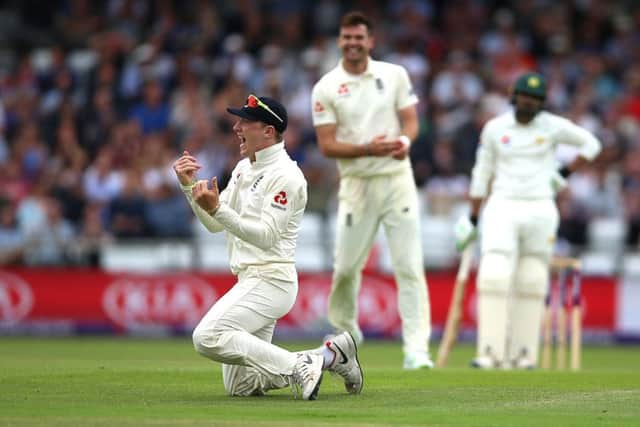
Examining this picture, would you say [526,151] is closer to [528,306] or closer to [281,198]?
[528,306]

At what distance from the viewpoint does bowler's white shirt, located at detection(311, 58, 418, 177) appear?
453 inches

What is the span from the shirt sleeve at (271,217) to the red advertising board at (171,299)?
31.5 ft

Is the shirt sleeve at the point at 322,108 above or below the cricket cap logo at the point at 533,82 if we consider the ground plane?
below

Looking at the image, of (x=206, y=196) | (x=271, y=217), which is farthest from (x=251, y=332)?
(x=206, y=196)

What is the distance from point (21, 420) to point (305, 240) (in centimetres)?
1135

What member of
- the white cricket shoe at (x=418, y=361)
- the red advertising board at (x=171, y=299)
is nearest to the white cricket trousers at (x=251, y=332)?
the white cricket shoe at (x=418, y=361)

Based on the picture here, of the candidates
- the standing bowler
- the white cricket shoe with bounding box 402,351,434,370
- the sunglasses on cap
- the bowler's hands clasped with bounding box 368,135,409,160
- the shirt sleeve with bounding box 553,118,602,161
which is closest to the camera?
the sunglasses on cap

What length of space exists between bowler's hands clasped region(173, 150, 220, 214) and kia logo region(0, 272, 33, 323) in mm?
11104

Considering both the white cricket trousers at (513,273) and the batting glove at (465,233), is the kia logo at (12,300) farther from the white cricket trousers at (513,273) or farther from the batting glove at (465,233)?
the white cricket trousers at (513,273)

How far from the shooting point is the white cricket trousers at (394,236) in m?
11.5

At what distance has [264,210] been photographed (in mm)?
8586

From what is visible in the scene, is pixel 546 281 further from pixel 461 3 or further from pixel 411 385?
pixel 461 3

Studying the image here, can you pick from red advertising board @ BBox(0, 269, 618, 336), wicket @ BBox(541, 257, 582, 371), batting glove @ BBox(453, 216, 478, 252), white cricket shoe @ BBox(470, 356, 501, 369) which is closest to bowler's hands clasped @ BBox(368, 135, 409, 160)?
batting glove @ BBox(453, 216, 478, 252)

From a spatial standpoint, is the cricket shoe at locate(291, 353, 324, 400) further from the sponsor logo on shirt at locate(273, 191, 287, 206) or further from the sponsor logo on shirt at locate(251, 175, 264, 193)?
the sponsor logo on shirt at locate(251, 175, 264, 193)
